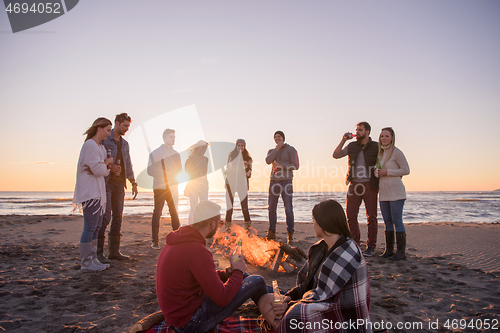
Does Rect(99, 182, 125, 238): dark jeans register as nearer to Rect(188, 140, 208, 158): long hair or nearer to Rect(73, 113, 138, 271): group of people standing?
Rect(73, 113, 138, 271): group of people standing

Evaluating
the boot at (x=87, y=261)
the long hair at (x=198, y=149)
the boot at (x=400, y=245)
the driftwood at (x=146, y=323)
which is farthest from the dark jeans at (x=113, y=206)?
the boot at (x=400, y=245)

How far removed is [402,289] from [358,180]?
2.56 m

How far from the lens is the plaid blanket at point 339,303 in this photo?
205cm

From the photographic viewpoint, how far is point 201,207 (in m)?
2.41

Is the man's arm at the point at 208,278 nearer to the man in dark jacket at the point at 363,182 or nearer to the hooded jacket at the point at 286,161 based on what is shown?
the man in dark jacket at the point at 363,182

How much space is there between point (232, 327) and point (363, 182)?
439cm

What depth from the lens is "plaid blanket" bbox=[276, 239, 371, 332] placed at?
6.72ft

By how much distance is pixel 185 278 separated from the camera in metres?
2.22

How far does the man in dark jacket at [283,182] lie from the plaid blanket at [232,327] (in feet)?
14.0

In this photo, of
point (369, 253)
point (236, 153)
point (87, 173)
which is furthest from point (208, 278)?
point (236, 153)

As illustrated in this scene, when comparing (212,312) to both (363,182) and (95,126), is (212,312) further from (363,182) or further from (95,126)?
(363,182)

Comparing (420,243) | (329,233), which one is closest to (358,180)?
(420,243)

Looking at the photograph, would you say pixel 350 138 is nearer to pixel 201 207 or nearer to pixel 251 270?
pixel 251 270

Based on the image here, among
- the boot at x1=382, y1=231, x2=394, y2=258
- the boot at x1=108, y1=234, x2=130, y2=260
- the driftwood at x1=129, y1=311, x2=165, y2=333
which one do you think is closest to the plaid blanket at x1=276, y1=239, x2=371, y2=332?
the driftwood at x1=129, y1=311, x2=165, y2=333
